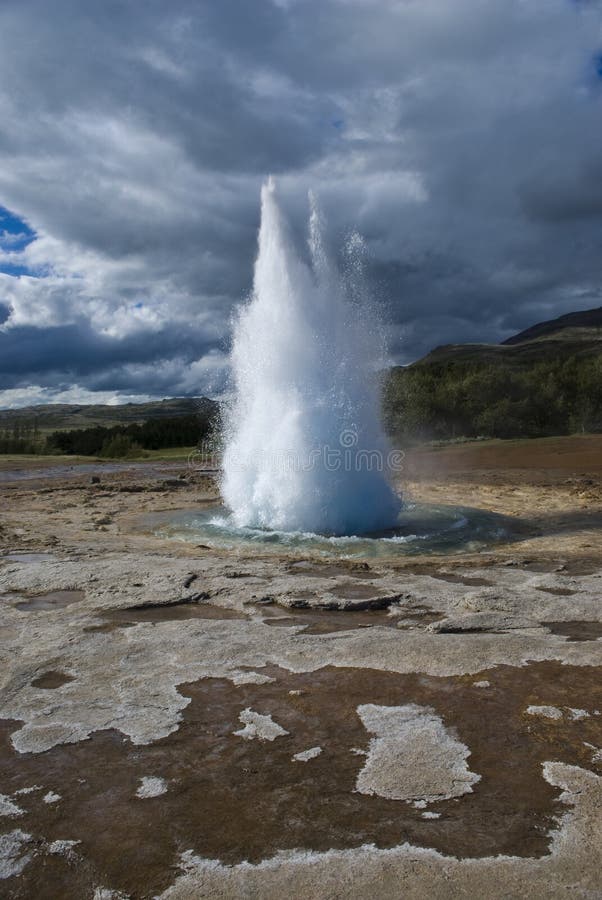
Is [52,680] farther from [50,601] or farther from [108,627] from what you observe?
[50,601]

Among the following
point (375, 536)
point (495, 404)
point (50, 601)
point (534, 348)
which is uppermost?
point (534, 348)

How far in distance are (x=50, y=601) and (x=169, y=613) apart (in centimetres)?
129

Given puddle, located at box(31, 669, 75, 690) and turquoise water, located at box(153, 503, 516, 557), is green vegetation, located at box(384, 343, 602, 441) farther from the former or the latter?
puddle, located at box(31, 669, 75, 690)

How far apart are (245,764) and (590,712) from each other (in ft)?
6.17

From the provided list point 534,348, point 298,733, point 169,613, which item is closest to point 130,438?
point 169,613

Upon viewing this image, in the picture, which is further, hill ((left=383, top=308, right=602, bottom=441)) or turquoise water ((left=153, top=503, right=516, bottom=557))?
hill ((left=383, top=308, right=602, bottom=441))

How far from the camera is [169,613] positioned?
557 cm

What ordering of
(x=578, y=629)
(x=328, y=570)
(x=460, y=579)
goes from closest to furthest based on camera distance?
1. (x=578, y=629)
2. (x=460, y=579)
3. (x=328, y=570)

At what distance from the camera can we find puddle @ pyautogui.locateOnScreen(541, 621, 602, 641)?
4.64m

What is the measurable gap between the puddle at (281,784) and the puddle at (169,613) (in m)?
1.59

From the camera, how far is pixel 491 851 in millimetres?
2293

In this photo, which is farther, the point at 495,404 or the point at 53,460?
the point at 495,404

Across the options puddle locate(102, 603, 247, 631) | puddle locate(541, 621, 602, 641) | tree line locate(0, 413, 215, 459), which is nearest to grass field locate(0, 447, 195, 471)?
tree line locate(0, 413, 215, 459)

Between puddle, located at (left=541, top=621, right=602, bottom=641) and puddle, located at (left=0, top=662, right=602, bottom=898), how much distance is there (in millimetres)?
835
